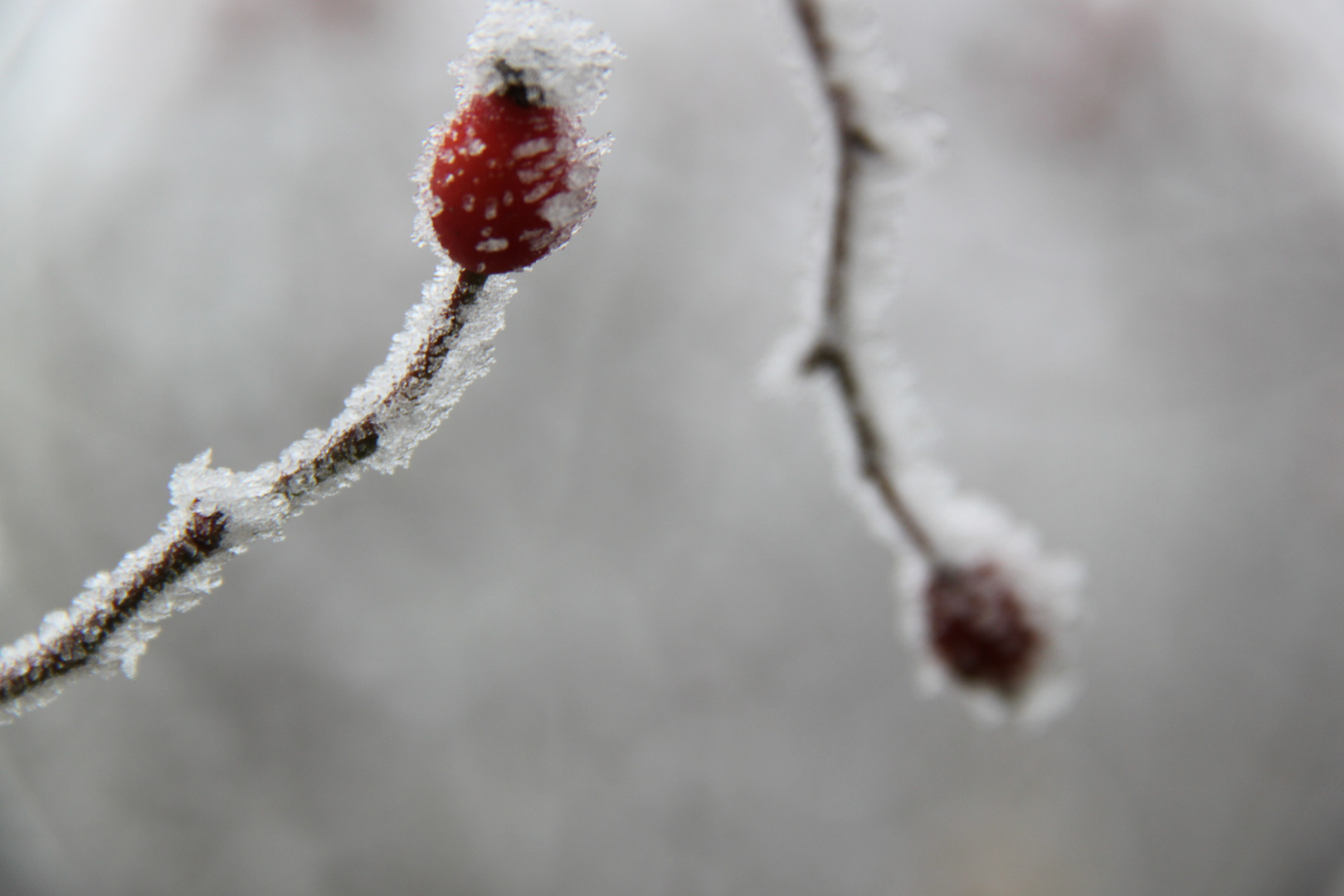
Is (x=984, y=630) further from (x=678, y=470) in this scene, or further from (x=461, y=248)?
(x=678, y=470)

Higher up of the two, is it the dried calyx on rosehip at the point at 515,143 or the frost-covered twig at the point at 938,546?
the dried calyx on rosehip at the point at 515,143

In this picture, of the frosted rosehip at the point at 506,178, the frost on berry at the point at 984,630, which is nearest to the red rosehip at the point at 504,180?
the frosted rosehip at the point at 506,178

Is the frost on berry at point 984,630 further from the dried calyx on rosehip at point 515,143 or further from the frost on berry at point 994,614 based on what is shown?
the dried calyx on rosehip at point 515,143

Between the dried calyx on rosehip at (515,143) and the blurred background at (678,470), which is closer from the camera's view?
the dried calyx on rosehip at (515,143)

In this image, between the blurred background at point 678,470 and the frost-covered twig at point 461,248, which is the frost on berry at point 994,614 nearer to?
the frost-covered twig at point 461,248

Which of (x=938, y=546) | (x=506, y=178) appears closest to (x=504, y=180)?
(x=506, y=178)

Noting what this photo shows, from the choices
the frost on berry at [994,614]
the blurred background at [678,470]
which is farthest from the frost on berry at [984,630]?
the blurred background at [678,470]

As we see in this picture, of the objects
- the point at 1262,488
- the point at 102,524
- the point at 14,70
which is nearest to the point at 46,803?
the point at 102,524

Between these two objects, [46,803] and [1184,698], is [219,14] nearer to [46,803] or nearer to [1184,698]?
A: [46,803]
